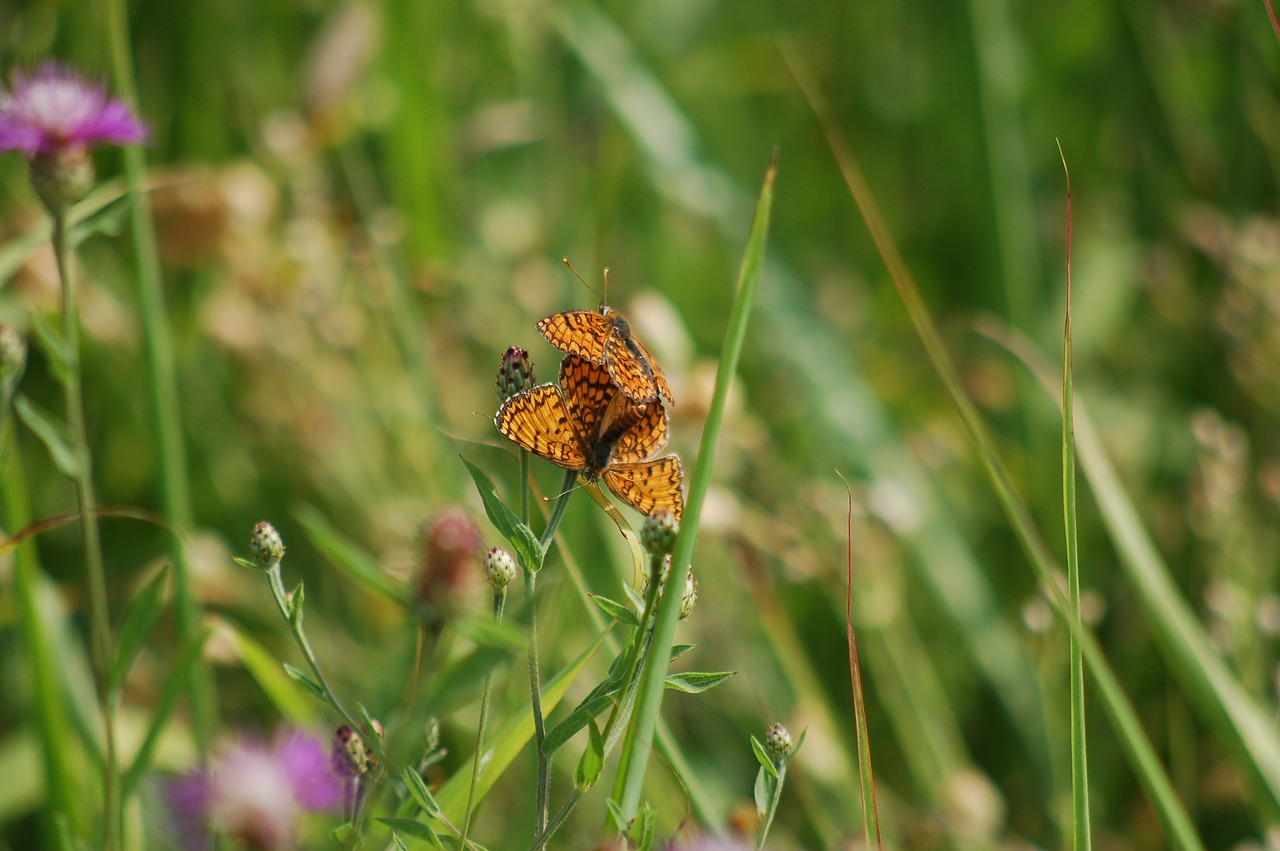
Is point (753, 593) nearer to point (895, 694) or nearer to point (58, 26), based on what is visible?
point (895, 694)

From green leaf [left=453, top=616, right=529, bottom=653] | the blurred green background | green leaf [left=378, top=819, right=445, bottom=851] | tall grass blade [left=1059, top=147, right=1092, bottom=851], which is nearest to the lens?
green leaf [left=453, top=616, right=529, bottom=653]

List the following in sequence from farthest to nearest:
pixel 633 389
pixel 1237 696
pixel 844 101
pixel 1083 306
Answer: pixel 844 101 < pixel 1083 306 < pixel 1237 696 < pixel 633 389

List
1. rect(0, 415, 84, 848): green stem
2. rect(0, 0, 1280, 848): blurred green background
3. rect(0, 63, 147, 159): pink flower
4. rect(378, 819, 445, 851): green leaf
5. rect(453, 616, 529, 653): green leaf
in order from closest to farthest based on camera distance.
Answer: rect(453, 616, 529, 653): green leaf → rect(378, 819, 445, 851): green leaf → rect(0, 63, 147, 159): pink flower → rect(0, 415, 84, 848): green stem → rect(0, 0, 1280, 848): blurred green background

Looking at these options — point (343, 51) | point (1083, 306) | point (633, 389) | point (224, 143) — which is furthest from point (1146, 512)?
point (224, 143)

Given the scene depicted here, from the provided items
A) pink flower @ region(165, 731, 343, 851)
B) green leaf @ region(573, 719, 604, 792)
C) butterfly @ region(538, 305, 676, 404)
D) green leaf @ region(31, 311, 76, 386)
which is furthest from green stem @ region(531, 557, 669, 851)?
green leaf @ region(31, 311, 76, 386)

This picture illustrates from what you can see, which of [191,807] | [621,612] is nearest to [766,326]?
[621,612]

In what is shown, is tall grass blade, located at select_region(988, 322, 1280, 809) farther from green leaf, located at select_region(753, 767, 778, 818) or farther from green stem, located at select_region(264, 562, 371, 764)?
green stem, located at select_region(264, 562, 371, 764)
